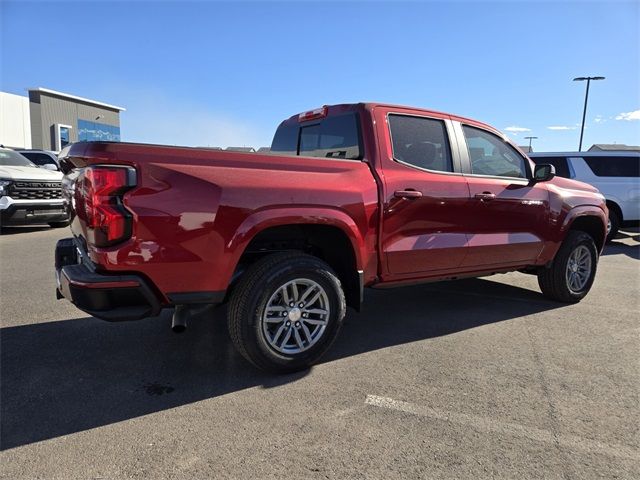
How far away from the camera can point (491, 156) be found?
4.74 metres

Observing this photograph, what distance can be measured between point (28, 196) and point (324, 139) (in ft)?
27.2

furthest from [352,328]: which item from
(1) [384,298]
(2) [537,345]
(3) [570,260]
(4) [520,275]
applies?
(4) [520,275]

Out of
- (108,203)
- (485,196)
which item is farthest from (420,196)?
(108,203)

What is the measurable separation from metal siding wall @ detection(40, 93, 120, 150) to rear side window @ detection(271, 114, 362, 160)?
48.2 m

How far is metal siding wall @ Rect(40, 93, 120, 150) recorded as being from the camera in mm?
44969

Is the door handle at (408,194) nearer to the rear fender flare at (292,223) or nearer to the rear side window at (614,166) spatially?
the rear fender flare at (292,223)

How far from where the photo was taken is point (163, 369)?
342cm

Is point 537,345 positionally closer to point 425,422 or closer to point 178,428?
point 425,422

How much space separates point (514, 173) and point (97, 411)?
4.32 metres

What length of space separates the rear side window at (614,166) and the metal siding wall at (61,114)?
47.7 metres

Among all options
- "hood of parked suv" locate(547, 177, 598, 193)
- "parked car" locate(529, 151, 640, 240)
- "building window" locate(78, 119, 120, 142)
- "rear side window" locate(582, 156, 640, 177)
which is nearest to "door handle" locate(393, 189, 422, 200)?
"hood of parked suv" locate(547, 177, 598, 193)

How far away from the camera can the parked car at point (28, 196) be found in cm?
945

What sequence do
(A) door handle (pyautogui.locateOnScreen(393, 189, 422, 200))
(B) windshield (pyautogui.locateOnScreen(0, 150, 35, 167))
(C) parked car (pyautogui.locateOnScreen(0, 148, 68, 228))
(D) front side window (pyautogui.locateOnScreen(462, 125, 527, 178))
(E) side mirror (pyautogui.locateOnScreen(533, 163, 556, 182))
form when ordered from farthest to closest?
(B) windshield (pyautogui.locateOnScreen(0, 150, 35, 167)) < (C) parked car (pyautogui.locateOnScreen(0, 148, 68, 228)) < (E) side mirror (pyautogui.locateOnScreen(533, 163, 556, 182)) < (D) front side window (pyautogui.locateOnScreen(462, 125, 527, 178)) < (A) door handle (pyautogui.locateOnScreen(393, 189, 422, 200))

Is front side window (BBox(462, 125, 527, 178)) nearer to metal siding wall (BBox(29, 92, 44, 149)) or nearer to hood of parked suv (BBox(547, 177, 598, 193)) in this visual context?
hood of parked suv (BBox(547, 177, 598, 193))
